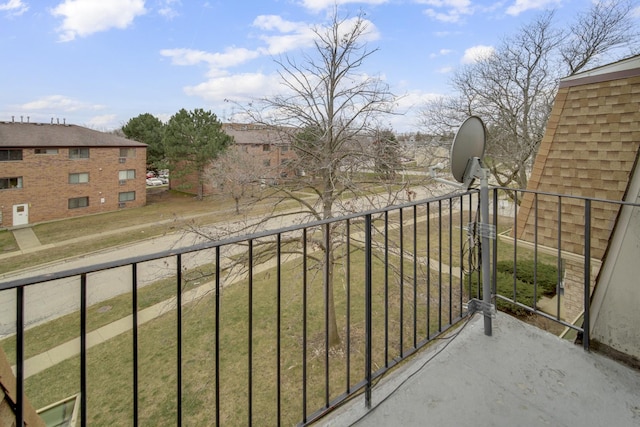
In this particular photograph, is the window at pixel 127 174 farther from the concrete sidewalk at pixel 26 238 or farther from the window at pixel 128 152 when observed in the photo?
the concrete sidewalk at pixel 26 238

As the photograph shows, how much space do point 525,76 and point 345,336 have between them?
36.3 feet

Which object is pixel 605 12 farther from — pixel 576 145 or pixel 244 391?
pixel 244 391

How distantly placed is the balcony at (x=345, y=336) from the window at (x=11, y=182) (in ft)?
35.3

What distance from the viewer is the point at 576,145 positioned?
3965mm

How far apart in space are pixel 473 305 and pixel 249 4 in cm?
1096

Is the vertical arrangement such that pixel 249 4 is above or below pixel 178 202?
above

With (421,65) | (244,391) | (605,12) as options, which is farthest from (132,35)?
(605,12)

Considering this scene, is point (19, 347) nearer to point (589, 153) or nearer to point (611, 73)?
point (589, 153)

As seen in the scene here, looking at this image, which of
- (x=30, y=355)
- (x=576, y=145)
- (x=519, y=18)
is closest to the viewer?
(x=576, y=145)

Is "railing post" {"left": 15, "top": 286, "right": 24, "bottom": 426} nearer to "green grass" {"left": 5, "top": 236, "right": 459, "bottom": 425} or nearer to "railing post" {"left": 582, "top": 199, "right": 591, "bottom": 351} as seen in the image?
"railing post" {"left": 582, "top": 199, "right": 591, "bottom": 351}

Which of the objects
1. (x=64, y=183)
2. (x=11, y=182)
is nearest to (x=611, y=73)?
(x=64, y=183)

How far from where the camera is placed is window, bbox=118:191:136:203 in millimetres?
20619

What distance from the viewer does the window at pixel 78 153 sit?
741 inches

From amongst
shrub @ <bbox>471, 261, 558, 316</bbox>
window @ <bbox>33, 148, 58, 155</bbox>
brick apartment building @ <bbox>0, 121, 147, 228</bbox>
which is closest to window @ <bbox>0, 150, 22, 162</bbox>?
brick apartment building @ <bbox>0, 121, 147, 228</bbox>
